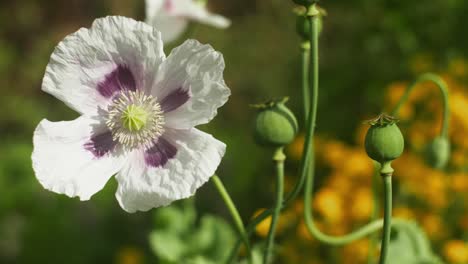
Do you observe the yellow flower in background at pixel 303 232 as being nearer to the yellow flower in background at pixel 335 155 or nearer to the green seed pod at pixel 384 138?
the yellow flower in background at pixel 335 155

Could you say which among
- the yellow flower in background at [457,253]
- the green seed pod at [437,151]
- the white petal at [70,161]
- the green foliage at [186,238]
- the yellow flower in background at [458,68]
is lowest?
the yellow flower in background at [457,253]

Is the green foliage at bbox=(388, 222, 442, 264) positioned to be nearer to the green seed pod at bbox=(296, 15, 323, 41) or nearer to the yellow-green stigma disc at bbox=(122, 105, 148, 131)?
the green seed pod at bbox=(296, 15, 323, 41)

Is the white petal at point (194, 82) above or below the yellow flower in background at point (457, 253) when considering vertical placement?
above

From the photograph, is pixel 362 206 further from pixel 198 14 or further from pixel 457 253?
pixel 198 14

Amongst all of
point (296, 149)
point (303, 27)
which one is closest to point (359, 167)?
point (296, 149)

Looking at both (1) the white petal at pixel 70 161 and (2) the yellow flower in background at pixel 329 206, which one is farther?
(2) the yellow flower in background at pixel 329 206

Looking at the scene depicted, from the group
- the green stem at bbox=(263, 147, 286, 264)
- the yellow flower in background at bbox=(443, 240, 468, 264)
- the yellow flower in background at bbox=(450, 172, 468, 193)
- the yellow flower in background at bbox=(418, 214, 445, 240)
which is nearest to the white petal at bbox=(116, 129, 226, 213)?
the green stem at bbox=(263, 147, 286, 264)

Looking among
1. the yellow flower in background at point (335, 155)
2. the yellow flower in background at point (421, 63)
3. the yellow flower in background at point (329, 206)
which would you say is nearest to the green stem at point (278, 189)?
the yellow flower in background at point (329, 206)

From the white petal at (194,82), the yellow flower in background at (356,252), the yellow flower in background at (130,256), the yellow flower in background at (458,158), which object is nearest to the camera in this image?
the white petal at (194,82)
